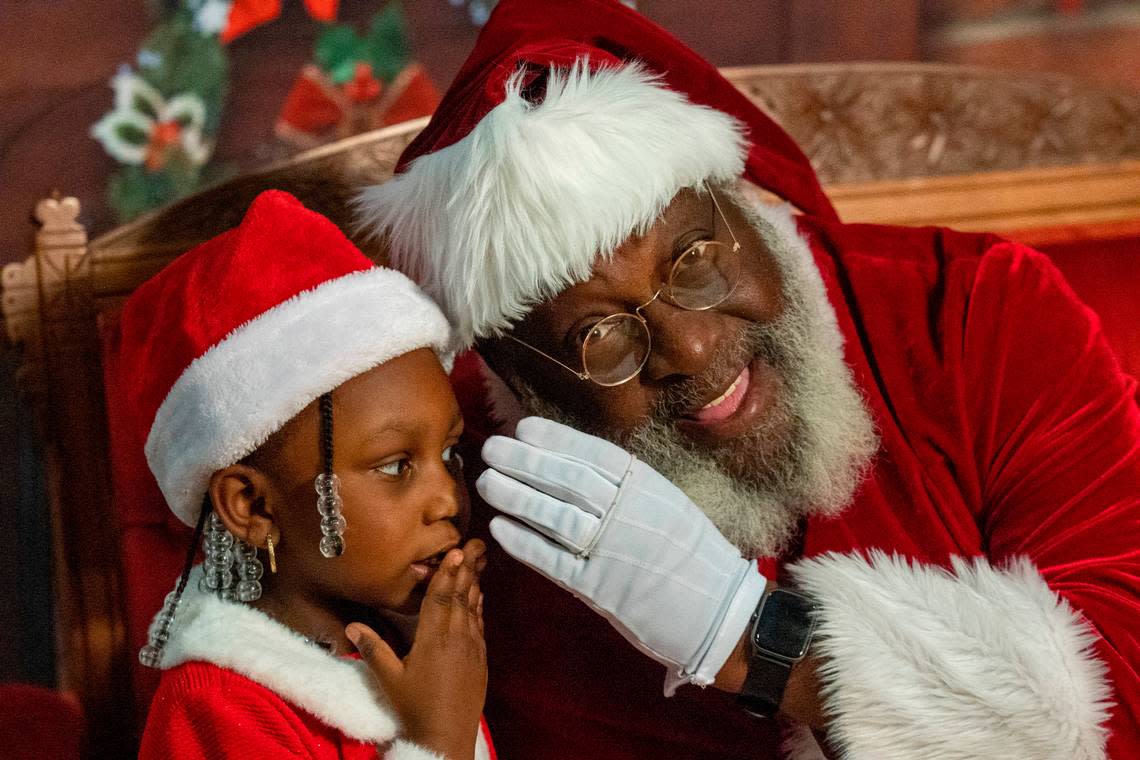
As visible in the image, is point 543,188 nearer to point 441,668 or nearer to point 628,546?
point 628,546

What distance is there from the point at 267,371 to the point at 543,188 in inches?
14.9

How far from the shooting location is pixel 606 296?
51.1 inches

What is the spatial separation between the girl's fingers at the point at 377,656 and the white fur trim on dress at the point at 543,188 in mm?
381

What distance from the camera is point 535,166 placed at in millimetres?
1247

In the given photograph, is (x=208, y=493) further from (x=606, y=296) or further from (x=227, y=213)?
(x=227, y=213)

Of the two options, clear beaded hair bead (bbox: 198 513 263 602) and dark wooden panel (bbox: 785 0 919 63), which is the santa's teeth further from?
dark wooden panel (bbox: 785 0 919 63)

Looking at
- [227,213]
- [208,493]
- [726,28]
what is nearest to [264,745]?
[208,493]

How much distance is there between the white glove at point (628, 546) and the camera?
1168 mm

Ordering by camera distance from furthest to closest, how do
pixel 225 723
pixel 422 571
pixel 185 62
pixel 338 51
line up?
1. pixel 338 51
2. pixel 185 62
3. pixel 422 571
4. pixel 225 723

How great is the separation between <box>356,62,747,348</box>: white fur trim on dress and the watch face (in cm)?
45

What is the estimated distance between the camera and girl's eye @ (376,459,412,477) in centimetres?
120

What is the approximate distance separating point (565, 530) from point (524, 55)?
625mm

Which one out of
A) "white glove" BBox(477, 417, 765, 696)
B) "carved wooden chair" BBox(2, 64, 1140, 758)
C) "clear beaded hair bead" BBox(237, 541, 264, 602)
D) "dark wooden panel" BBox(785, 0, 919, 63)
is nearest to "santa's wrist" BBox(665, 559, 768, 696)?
"white glove" BBox(477, 417, 765, 696)

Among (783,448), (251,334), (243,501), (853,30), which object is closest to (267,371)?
(251,334)
